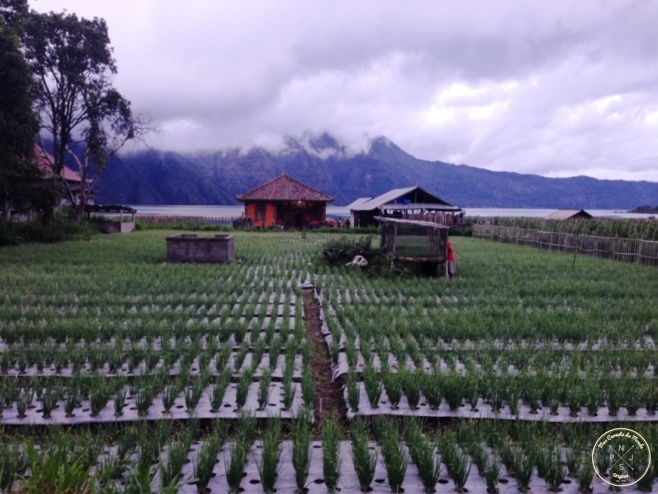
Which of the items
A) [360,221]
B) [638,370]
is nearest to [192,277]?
[638,370]

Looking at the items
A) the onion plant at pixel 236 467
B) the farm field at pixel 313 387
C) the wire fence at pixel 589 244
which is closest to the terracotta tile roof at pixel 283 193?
the wire fence at pixel 589 244

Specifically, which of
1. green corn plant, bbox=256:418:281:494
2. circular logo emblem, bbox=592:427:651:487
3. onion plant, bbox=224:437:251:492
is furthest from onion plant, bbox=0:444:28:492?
circular logo emblem, bbox=592:427:651:487

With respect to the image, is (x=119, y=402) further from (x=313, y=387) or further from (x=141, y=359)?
(x=313, y=387)

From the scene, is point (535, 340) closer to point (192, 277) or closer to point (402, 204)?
point (192, 277)

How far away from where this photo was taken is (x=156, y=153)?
635 ft

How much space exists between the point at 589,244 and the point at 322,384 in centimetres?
2102

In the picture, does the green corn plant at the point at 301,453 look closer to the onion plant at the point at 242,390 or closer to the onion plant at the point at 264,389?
the onion plant at the point at 264,389

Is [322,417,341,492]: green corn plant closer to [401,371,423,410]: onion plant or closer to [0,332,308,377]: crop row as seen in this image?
[401,371,423,410]: onion plant

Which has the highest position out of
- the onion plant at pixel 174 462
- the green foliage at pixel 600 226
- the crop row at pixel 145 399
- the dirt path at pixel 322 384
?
the green foliage at pixel 600 226

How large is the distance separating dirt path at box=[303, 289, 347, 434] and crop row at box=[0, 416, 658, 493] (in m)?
0.72

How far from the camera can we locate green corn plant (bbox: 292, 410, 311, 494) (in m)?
3.76

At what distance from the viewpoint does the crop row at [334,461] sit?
3693mm

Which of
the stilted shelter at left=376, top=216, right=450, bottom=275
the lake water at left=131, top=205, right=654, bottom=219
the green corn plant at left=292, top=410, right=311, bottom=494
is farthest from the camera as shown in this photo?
the lake water at left=131, top=205, right=654, bottom=219

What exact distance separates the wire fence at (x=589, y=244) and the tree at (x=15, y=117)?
62.7ft
